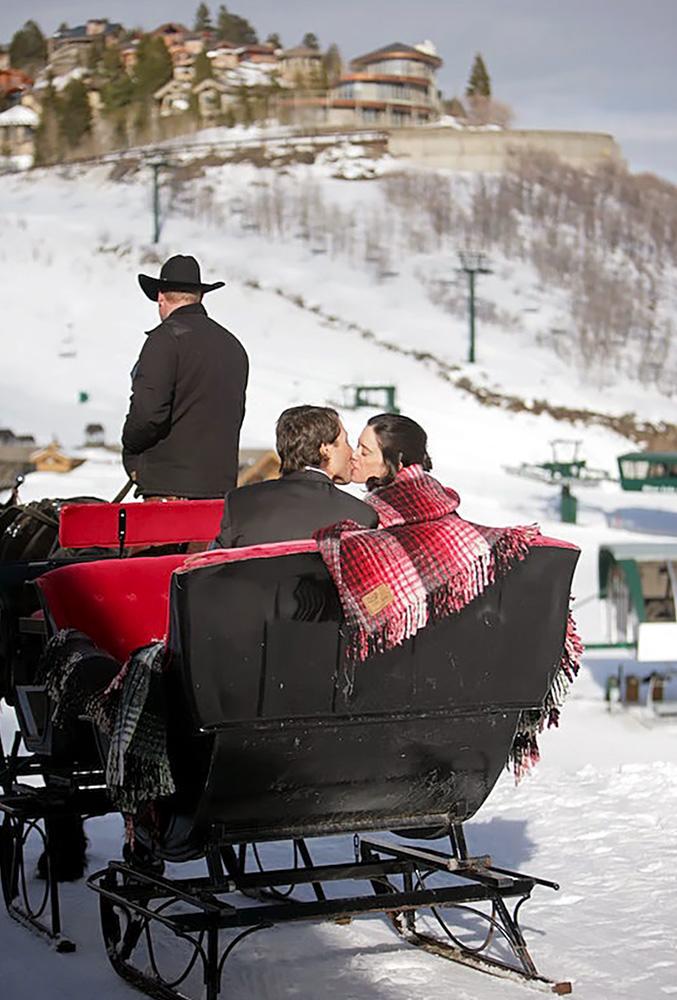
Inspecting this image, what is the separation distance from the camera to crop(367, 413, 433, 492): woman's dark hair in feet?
15.8

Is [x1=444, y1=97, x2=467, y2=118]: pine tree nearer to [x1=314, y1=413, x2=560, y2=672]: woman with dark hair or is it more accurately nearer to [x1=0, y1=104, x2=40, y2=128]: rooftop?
[x1=0, y1=104, x2=40, y2=128]: rooftop

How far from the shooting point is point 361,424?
36562 mm

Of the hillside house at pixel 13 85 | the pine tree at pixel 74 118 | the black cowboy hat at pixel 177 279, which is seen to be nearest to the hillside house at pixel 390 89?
the pine tree at pixel 74 118

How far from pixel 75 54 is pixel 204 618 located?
128 m

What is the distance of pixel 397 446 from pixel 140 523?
55.3 inches

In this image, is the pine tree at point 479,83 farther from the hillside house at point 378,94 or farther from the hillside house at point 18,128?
the hillside house at point 18,128

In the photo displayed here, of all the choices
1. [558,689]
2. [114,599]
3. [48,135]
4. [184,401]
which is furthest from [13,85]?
[558,689]

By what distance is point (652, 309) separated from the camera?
7019 centimetres

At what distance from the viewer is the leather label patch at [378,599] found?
4.31 metres

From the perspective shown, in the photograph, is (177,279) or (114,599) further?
(177,279)

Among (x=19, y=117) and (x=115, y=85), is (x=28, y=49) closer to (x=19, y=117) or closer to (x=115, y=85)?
(x=19, y=117)

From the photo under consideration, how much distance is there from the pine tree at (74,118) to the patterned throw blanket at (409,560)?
95.8 meters

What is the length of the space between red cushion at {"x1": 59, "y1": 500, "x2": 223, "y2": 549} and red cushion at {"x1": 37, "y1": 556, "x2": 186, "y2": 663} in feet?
0.55

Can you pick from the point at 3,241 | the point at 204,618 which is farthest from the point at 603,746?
the point at 3,241
